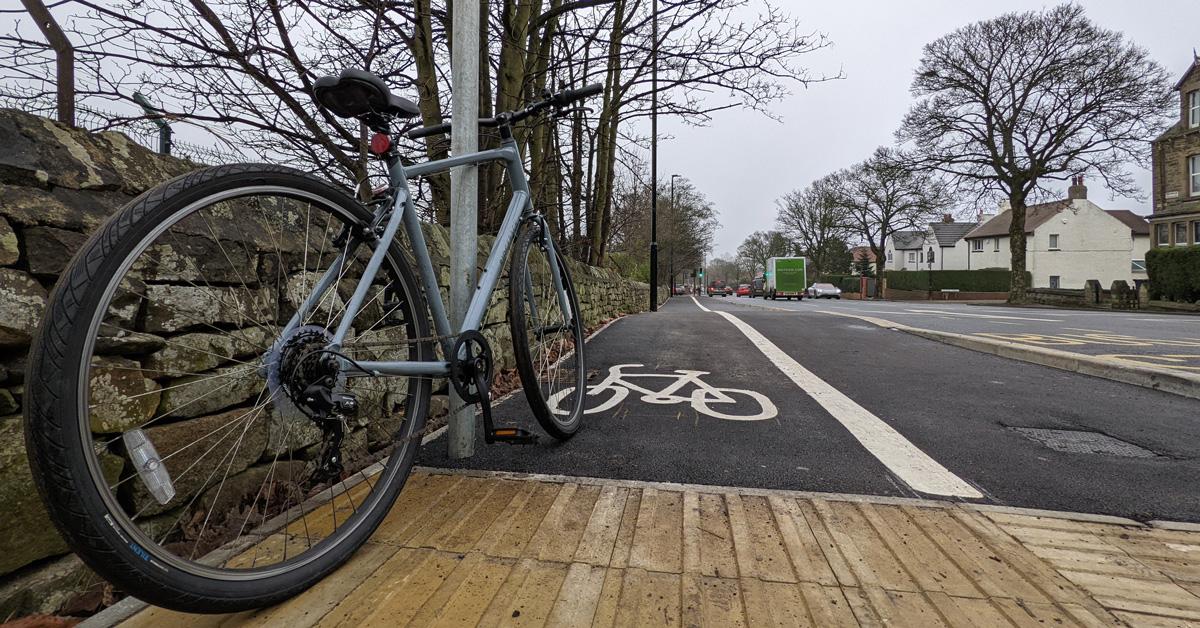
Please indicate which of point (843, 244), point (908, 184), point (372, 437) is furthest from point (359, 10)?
point (843, 244)

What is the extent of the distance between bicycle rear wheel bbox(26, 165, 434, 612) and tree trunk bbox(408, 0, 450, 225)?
268cm

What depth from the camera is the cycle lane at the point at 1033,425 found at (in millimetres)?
1945

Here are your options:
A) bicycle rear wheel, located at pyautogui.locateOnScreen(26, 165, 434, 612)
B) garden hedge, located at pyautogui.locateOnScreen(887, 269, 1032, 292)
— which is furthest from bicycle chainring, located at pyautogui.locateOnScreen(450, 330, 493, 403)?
garden hedge, located at pyautogui.locateOnScreen(887, 269, 1032, 292)

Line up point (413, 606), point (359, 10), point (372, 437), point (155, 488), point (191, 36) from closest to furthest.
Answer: point (155, 488) < point (413, 606) < point (372, 437) < point (191, 36) < point (359, 10)

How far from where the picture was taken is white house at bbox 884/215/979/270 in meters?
49.7

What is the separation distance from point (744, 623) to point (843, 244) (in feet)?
174

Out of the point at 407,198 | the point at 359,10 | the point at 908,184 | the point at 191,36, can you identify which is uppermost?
the point at 908,184

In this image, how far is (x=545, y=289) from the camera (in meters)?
2.78

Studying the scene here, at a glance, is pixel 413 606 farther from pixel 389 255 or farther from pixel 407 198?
pixel 407 198

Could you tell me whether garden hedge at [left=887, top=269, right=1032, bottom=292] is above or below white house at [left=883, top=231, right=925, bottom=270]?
below

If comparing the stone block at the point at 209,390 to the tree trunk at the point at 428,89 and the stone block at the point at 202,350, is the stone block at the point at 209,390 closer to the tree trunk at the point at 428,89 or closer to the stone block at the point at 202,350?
the stone block at the point at 202,350

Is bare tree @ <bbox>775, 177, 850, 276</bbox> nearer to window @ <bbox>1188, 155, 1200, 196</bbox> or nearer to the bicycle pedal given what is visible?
window @ <bbox>1188, 155, 1200, 196</bbox>

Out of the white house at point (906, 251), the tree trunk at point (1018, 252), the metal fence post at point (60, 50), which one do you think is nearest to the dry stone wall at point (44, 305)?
the metal fence post at point (60, 50)

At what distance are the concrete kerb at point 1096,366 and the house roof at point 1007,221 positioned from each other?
4248cm
